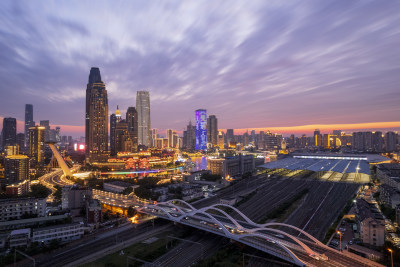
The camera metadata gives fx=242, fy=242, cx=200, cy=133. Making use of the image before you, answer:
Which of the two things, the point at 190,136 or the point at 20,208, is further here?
the point at 190,136

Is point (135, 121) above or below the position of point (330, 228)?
above

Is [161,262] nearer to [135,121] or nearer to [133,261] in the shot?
[133,261]

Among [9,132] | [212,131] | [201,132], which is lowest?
[201,132]

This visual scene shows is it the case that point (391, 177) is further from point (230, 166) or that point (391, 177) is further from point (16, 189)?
point (16, 189)

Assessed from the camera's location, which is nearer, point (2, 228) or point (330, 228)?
point (330, 228)

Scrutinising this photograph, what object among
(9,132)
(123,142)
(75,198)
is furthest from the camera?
(9,132)

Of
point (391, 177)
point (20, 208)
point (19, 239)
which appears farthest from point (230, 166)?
point (19, 239)

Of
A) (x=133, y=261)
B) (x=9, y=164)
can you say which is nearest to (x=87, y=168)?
(x=9, y=164)

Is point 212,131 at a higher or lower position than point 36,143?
higher
